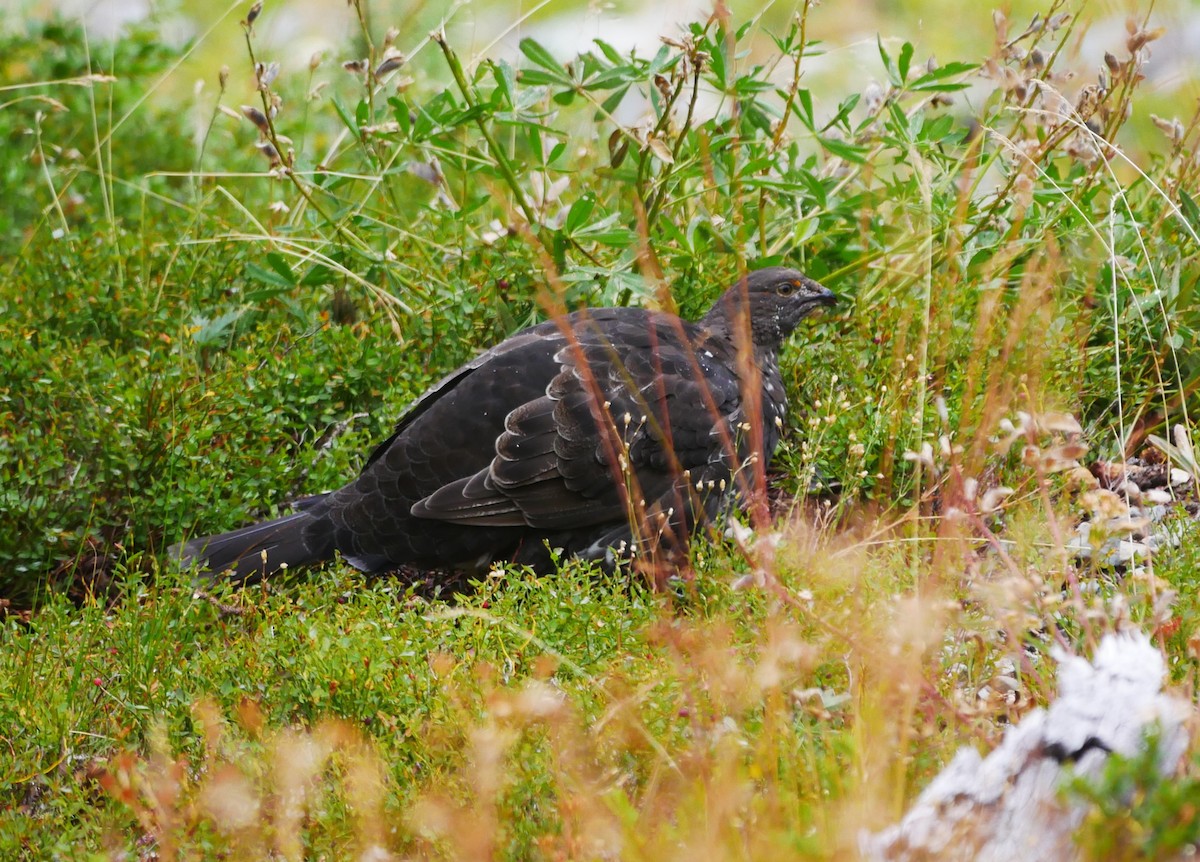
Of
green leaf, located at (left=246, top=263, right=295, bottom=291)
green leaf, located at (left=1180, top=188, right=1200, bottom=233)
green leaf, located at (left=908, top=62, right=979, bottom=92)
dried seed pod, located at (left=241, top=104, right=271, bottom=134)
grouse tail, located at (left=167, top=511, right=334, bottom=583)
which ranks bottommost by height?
grouse tail, located at (left=167, top=511, right=334, bottom=583)

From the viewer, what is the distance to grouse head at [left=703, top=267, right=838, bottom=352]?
17.2 ft

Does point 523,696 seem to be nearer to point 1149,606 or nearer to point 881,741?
point 881,741

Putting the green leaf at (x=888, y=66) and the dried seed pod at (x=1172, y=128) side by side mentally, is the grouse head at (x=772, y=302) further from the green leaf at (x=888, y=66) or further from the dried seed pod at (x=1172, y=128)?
the dried seed pod at (x=1172, y=128)

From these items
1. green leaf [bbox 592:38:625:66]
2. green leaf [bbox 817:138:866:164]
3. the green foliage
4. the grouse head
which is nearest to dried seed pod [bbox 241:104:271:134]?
green leaf [bbox 592:38:625:66]

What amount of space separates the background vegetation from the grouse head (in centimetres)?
26

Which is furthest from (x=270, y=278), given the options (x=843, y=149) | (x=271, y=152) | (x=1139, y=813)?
(x=1139, y=813)

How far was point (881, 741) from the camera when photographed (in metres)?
2.63

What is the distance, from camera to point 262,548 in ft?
15.6

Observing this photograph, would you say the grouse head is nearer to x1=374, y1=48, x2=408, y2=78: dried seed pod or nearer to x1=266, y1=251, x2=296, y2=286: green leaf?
Answer: x1=374, y1=48, x2=408, y2=78: dried seed pod

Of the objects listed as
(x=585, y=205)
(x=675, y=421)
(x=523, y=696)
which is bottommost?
(x=523, y=696)

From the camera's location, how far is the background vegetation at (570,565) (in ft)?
9.61

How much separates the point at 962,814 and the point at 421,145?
4099 millimetres

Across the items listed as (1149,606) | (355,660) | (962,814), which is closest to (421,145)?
(355,660)

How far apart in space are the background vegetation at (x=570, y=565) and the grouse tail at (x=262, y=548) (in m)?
0.14
